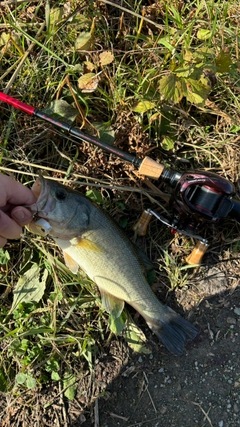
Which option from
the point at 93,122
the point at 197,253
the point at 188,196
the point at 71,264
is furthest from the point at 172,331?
the point at 93,122

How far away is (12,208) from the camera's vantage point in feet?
8.54

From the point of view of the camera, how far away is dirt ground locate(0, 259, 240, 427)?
3133mm

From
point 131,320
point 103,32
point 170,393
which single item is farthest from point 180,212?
point 103,32

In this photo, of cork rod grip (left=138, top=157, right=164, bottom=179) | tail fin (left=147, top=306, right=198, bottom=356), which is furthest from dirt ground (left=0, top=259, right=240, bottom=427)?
cork rod grip (left=138, top=157, right=164, bottom=179)

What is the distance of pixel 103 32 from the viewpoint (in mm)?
3412

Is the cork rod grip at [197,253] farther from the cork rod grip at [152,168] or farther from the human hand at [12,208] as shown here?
the human hand at [12,208]

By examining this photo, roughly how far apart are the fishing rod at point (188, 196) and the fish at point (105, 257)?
30 cm

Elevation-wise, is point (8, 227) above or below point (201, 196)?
below

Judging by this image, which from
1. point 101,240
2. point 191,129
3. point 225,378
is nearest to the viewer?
point 101,240

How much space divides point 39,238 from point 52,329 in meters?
0.70

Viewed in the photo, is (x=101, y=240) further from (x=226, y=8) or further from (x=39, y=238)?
(x=226, y=8)

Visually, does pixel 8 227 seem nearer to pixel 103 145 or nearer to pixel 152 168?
pixel 103 145

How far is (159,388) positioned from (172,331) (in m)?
0.47

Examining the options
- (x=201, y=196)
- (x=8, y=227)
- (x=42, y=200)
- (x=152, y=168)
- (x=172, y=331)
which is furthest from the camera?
(x=172, y=331)
